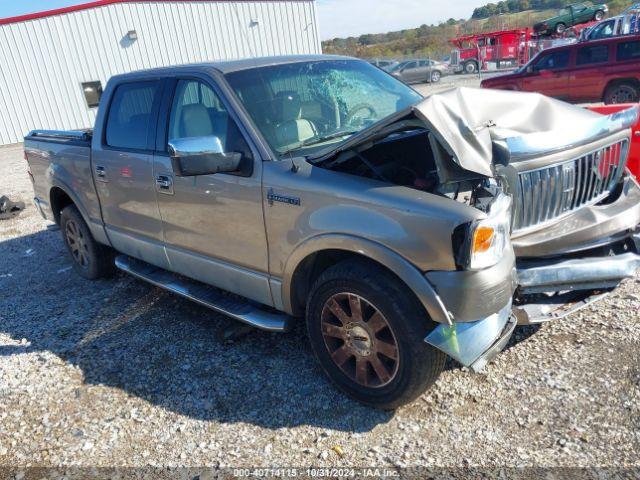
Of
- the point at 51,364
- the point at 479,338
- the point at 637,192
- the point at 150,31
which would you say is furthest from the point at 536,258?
the point at 150,31

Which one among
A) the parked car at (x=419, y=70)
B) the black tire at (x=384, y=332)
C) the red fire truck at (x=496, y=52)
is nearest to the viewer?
the black tire at (x=384, y=332)

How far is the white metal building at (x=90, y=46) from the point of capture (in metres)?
18.9

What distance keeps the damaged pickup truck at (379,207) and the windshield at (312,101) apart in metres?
0.01

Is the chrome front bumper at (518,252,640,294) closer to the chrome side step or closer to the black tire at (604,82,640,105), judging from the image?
the chrome side step

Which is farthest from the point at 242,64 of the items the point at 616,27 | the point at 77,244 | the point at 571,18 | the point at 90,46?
the point at 571,18

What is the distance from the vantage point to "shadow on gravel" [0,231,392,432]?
3143 mm

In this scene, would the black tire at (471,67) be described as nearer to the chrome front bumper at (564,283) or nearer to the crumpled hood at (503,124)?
the crumpled hood at (503,124)

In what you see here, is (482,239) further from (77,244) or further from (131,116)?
(77,244)

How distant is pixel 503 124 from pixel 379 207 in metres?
1.01

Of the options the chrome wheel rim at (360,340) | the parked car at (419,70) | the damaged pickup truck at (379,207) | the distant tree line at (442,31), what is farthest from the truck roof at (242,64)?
the distant tree line at (442,31)

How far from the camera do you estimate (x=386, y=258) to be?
2643 mm

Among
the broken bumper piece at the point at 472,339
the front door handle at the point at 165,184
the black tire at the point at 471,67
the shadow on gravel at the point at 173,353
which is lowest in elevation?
the black tire at the point at 471,67

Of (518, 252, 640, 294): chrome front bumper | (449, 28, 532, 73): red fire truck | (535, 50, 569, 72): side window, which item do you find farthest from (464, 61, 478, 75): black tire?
(518, 252, 640, 294): chrome front bumper

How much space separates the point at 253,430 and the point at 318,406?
16.0 inches
